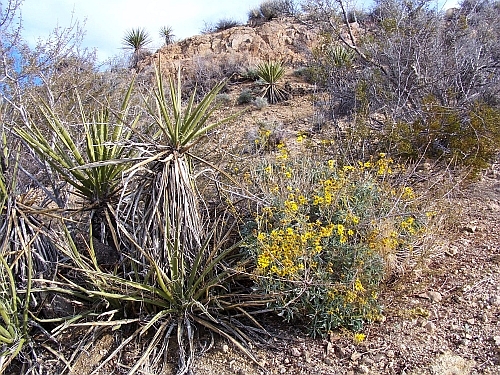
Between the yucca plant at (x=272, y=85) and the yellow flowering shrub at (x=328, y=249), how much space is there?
865 centimetres

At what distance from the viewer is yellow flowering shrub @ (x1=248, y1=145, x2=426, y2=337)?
3.28 m

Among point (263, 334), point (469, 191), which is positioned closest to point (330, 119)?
point (469, 191)

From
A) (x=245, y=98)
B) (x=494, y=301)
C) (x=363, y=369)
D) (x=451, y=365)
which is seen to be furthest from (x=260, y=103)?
(x=451, y=365)

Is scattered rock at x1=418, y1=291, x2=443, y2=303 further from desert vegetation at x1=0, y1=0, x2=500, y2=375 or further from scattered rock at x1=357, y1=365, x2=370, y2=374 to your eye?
scattered rock at x1=357, y1=365, x2=370, y2=374

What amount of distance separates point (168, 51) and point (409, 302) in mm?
16111

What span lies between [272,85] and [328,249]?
30.9ft

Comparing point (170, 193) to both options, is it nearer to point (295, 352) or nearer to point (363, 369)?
point (295, 352)

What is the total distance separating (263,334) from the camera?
3645 millimetres

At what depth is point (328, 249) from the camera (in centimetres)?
350

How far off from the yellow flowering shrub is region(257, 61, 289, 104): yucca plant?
8.65 m

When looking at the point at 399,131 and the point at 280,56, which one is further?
the point at 280,56

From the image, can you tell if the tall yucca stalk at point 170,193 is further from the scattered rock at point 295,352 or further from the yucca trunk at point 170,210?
the scattered rock at point 295,352

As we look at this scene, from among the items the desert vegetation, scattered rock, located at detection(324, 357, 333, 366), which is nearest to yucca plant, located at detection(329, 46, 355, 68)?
the desert vegetation

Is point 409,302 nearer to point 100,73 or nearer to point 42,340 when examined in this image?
point 42,340
